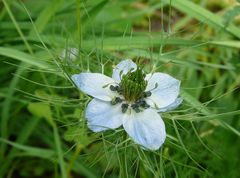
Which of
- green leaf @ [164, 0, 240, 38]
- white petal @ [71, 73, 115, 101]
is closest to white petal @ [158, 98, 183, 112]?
white petal @ [71, 73, 115, 101]

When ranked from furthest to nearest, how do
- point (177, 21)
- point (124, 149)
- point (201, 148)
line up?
point (177, 21), point (201, 148), point (124, 149)

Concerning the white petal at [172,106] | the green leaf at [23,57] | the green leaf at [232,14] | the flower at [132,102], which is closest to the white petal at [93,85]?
the flower at [132,102]

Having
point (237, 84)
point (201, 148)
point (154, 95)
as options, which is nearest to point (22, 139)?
point (201, 148)

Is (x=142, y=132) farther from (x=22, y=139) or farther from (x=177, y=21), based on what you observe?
(x=177, y=21)

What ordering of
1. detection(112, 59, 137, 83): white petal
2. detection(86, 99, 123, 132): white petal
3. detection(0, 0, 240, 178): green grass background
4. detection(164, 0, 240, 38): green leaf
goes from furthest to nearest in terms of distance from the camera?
detection(164, 0, 240, 38): green leaf
detection(0, 0, 240, 178): green grass background
detection(112, 59, 137, 83): white petal
detection(86, 99, 123, 132): white petal

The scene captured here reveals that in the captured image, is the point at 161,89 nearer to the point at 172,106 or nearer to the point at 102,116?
the point at 172,106

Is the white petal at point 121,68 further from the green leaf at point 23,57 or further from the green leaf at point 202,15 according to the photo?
the green leaf at point 202,15

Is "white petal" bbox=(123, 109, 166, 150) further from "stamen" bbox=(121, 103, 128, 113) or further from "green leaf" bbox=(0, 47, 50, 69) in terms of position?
"green leaf" bbox=(0, 47, 50, 69)
